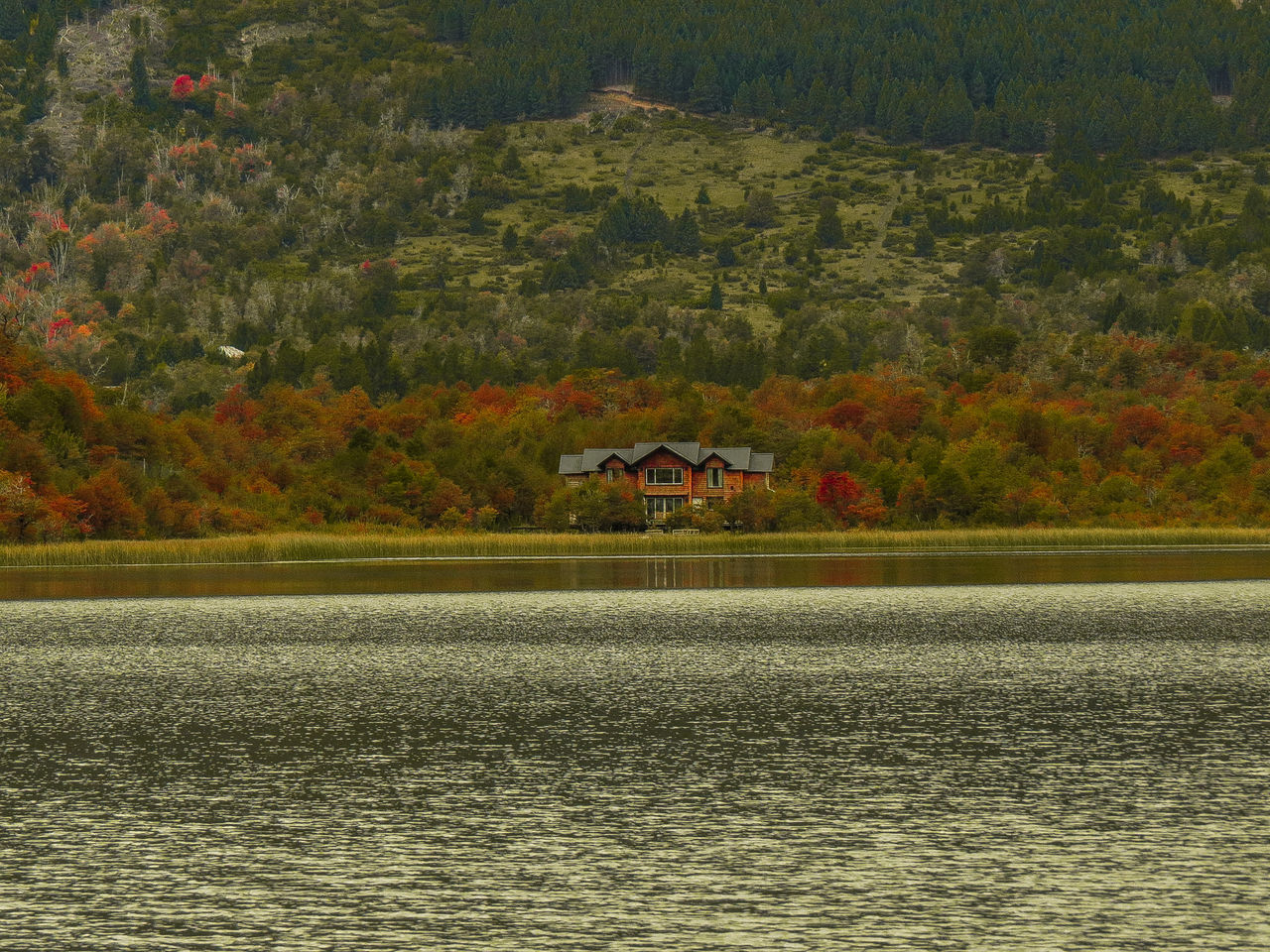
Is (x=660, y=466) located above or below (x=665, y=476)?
above

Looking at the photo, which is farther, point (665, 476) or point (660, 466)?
point (665, 476)

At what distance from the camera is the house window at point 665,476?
6275 inches

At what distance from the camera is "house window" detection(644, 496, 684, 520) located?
159 meters

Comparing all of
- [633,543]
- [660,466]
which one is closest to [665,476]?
[660,466]

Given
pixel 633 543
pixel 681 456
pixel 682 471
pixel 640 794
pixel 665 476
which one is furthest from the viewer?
pixel 665 476

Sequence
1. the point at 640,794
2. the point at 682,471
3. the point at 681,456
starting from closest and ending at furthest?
the point at 640,794 < the point at 681,456 < the point at 682,471

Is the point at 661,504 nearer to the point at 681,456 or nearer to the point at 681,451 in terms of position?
the point at 681,456

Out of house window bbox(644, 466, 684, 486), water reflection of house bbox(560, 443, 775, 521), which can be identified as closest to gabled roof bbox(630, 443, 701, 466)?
water reflection of house bbox(560, 443, 775, 521)

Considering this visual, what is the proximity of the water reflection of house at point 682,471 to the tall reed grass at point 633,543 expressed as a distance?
27183 millimetres

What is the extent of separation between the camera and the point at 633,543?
12400 centimetres

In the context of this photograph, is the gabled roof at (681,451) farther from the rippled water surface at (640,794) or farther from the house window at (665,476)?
the rippled water surface at (640,794)

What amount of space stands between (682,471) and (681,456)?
7.36 ft

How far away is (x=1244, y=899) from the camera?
22.7 meters

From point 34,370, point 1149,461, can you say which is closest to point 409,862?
point 34,370
